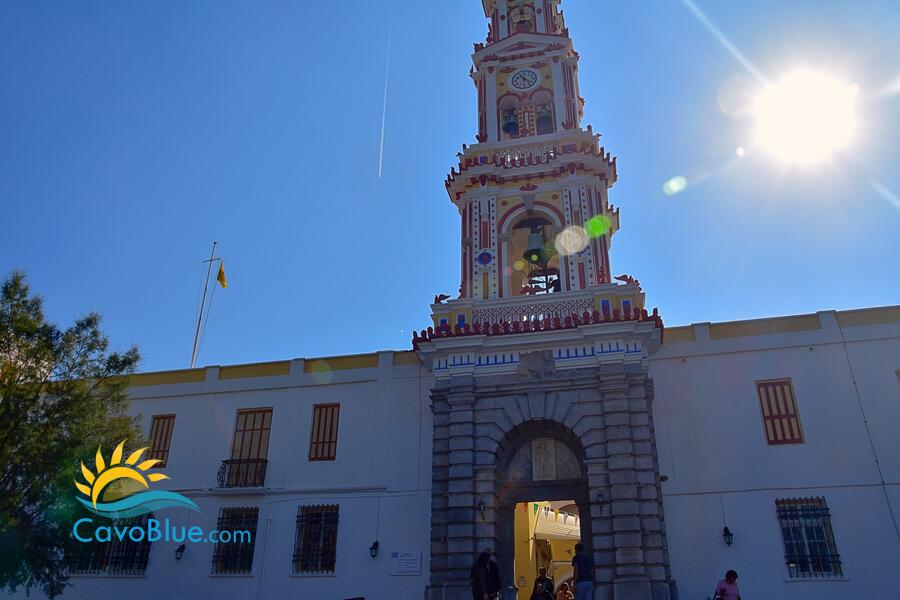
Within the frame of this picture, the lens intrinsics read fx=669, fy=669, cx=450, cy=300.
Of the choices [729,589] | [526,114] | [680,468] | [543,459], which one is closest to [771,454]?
[680,468]

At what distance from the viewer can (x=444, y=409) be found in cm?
1662

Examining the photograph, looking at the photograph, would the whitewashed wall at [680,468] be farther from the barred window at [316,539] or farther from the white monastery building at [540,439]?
the barred window at [316,539]

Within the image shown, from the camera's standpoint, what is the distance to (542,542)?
22922mm

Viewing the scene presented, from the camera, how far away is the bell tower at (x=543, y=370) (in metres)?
14.7

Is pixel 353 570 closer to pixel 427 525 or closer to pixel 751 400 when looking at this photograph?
pixel 427 525

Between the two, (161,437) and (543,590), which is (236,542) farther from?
(543,590)

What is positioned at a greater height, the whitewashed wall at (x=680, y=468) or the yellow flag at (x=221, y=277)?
the yellow flag at (x=221, y=277)

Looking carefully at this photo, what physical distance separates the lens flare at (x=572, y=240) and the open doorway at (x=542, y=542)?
271 inches

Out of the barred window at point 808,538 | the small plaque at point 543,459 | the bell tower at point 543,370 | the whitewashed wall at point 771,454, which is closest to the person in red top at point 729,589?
the bell tower at point 543,370

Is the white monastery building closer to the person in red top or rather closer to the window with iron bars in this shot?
the window with iron bars

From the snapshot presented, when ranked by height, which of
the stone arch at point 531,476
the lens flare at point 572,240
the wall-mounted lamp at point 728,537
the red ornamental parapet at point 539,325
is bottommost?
the wall-mounted lamp at point 728,537

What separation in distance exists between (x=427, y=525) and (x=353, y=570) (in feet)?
7.40

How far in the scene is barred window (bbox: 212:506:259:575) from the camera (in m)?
17.9

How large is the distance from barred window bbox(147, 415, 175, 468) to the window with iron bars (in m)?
1.90
